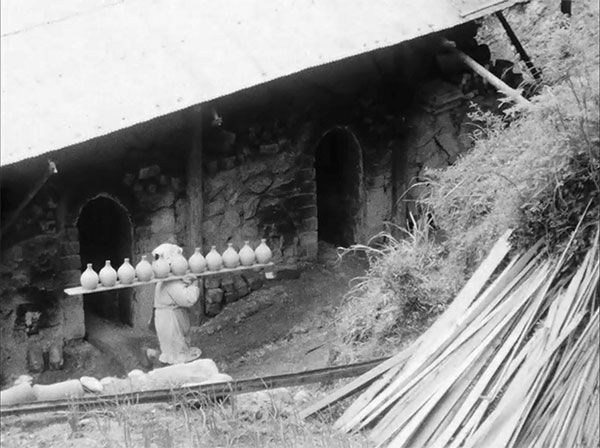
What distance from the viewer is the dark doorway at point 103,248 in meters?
11.1

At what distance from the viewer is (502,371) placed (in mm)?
6789

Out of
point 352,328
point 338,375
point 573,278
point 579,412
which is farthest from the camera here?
point 352,328

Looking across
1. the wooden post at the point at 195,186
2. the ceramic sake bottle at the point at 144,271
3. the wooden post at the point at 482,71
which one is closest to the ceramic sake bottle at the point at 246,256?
the ceramic sake bottle at the point at 144,271

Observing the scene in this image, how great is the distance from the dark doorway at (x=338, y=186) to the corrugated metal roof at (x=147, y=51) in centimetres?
163

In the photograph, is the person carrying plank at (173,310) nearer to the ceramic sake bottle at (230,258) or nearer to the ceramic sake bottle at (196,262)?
the ceramic sake bottle at (196,262)

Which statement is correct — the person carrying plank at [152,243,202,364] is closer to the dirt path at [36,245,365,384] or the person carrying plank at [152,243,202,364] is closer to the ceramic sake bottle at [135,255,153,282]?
the ceramic sake bottle at [135,255,153,282]

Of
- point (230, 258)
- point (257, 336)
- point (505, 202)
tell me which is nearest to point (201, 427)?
point (230, 258)

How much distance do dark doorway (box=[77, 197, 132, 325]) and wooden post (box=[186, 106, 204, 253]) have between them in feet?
2.80

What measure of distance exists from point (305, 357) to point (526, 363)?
11.5 ft

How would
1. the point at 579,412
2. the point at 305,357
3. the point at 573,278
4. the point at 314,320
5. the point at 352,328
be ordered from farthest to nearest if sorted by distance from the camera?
Result: the point at 314,320 < the point at 305,357 < the point at 352,328 < the point at 573,278 < the point at 579,412

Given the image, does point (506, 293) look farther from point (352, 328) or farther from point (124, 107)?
point (124, 107)

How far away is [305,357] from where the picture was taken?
9.87 meters

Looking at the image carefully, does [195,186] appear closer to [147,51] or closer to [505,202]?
[147,51]

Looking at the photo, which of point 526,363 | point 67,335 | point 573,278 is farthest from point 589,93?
point 67,335
